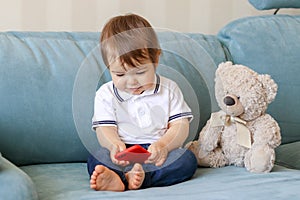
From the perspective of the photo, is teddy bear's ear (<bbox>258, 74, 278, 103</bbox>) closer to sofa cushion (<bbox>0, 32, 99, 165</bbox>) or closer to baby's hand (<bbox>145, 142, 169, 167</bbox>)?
baby's hand (<bbox>145, 142, 169, 167</bbox>)

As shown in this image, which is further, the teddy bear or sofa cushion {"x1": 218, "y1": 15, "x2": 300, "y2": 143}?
sofa cushion {"x1": 218, "y1": 15, "x2": 300, "y2": 143}

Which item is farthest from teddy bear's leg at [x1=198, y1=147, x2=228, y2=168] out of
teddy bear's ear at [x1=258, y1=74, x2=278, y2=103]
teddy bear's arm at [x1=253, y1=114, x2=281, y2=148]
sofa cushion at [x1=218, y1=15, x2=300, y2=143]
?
sofa cushion at [x1=218, y1=15, x2=300, y2=143]

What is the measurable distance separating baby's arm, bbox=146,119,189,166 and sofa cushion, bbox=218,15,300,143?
43 cm

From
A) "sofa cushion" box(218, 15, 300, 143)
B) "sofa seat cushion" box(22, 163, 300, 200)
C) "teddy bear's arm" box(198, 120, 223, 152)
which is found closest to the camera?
"sofa seat cushion" box(22, 163, 300, 200)

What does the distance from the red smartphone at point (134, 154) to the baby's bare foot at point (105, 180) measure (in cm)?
5

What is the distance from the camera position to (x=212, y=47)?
1.85 metres

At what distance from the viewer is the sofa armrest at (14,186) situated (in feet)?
3.57

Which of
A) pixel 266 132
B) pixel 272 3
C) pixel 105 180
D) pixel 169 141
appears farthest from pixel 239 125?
pixel 272 3

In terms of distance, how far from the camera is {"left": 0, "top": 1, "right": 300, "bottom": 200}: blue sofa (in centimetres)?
134

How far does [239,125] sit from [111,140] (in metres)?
0.36

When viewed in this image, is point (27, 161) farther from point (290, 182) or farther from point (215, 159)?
point (290, 182)

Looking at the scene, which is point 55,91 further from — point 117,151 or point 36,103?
point 117,151

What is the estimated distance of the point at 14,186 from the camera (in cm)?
110

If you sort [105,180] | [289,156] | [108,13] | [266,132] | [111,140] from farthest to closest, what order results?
[108,13], [289,156], [266,132], [111,140], [105,180]
